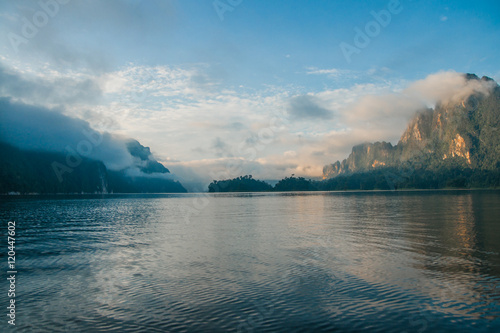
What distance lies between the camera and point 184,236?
4212cm

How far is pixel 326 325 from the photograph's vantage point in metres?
13.6

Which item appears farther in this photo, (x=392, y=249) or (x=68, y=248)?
(x=68, y=248)

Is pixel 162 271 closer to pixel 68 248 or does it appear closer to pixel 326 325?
pixel 326 325

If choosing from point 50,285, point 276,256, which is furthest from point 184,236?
point 50,285

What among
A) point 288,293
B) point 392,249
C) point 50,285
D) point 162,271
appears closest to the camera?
point 288,293

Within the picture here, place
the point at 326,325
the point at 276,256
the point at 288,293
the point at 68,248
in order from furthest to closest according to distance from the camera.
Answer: the point at 68,248 → the point at 276,256 → the point at 288,293 → the point at 326,325

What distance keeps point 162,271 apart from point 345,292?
1399 cm

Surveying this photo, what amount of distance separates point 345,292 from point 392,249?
15138mm

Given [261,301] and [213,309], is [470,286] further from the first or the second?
[213,309]

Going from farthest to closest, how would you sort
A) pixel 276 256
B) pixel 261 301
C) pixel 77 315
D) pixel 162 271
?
pixel 276 256, pixel 162 271, pixel 261 301, pixel 77 315

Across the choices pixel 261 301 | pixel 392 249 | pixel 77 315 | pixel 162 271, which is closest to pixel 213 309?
pixel 261 301

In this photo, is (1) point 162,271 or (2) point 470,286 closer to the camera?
(2) point 470,286

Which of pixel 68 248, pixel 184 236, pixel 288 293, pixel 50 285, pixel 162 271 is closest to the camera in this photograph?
pixel 288 293

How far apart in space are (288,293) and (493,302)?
10828mm
